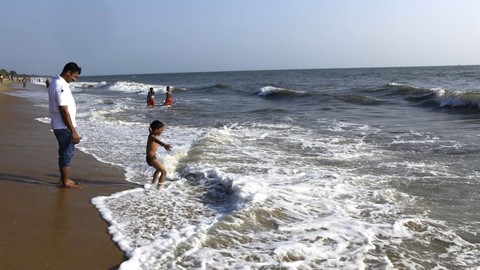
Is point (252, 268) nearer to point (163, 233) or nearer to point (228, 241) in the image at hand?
point (228, 241)

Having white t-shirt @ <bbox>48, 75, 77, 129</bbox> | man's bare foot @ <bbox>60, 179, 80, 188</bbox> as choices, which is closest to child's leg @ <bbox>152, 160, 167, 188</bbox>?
man's bare foot @ <bbox>60, 179, 80, 188</bbox>

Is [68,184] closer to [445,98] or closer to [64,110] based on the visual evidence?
[64,110]

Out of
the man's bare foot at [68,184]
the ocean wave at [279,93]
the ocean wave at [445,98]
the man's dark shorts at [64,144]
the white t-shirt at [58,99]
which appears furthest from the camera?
the ocean wave at [279,93]

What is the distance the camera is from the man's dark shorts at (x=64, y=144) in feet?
19.1

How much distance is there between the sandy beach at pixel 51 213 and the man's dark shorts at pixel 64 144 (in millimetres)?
387

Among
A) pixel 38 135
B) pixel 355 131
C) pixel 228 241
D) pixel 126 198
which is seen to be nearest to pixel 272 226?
pixel 228 241

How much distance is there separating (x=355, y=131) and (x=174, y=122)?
6337mm

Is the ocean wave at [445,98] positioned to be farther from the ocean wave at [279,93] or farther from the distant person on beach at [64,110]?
the distant person on beach at [64,110]

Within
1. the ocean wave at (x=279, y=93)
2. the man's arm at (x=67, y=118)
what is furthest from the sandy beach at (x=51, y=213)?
the ocean wave at (x=279, y=93)

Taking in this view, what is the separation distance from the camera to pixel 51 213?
4.97 m

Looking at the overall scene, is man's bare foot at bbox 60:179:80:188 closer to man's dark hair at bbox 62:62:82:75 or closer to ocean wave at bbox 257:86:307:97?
man's dark hair at bbox 62:62:82:75

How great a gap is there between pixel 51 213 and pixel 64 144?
4.00 feet

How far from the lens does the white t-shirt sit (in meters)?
5.61

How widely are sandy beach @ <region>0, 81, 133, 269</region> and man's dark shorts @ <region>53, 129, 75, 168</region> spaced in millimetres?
387
